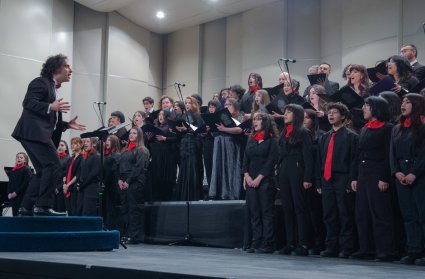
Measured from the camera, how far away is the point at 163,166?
829 centimetres

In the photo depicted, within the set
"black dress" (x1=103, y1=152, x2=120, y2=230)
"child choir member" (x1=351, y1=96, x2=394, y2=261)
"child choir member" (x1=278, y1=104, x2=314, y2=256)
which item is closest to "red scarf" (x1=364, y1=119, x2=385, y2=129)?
"child choir member" (x1=351, y1=96, x2=394, y2=261)

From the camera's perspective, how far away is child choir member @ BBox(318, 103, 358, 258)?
5605 millimetres

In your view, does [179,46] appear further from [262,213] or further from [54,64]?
[54,64]

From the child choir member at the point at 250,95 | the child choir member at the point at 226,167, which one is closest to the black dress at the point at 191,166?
the child choir member at the point at 226,167

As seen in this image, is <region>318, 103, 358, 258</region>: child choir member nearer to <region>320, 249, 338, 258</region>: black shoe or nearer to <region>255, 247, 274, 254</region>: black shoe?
<region>320, 249, 338, 258</region>: black shoe

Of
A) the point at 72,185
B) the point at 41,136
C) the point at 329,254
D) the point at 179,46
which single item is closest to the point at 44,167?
the point at 41,136

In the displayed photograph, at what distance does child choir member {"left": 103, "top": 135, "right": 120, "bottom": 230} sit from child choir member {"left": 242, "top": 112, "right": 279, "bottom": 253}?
266 centimetres

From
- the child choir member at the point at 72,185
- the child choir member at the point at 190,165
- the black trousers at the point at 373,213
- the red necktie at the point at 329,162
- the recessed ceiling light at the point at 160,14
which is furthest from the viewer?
the recessed ceiling light at the point at 160,14

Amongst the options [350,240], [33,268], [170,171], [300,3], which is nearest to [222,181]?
[170,171]

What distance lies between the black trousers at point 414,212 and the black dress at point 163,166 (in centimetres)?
380

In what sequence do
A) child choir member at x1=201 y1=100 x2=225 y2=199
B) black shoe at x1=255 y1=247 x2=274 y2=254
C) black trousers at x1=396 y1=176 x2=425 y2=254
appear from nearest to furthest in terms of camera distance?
black trousers at x1=396 y1=176 x2=425 y2=254
black shoe at x1=255 y1=247 x2=274 y2=254
child choir member at x1=201 y1=100 x2=225 y2=199

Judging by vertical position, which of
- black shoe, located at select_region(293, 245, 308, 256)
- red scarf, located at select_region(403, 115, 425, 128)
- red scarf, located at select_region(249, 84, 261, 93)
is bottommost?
black shoe, located at select_region(293, 245, 308, 256)

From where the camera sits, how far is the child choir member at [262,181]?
6.22m

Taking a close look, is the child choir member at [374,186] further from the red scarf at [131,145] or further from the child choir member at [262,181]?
the red scarf at [131,145]
